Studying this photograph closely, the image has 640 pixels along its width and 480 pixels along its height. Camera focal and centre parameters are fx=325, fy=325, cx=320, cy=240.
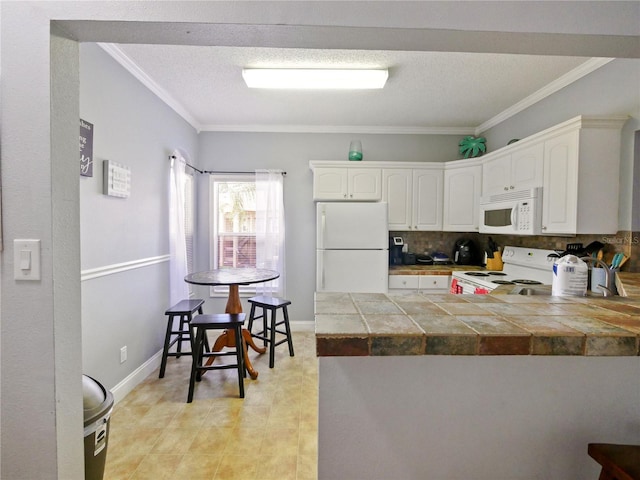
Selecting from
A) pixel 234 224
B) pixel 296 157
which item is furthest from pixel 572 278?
pixel 234 224

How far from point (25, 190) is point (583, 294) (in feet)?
7.27

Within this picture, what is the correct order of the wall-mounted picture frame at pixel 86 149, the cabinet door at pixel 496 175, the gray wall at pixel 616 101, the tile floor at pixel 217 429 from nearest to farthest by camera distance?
the tile floor at pixel 217 429 < the wall-mounted picture frame at pixel 86 149 < the gray wall at pixel 616 101 < the cabinet door at pixel 496 175

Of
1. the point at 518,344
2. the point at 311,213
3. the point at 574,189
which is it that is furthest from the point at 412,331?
the point at 311,213

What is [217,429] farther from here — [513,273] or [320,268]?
[513,273]

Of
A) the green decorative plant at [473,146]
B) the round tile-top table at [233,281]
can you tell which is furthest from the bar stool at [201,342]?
the green decorative plant at [473,146]

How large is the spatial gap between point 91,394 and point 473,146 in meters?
3.94

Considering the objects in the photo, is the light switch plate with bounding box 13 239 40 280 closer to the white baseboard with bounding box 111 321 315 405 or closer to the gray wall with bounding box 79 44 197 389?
the gray wall with bounding box 79 44 197 389

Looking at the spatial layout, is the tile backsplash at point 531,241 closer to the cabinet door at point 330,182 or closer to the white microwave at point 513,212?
the white microwave at point 513,212

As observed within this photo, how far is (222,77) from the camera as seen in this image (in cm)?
263

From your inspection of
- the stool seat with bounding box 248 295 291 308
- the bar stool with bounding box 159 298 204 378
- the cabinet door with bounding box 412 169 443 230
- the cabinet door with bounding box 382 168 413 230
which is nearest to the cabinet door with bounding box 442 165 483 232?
the cabinet door with bounding box 412 169 443 230

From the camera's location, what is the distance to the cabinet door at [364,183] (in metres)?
3.61

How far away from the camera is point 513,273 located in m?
3.13

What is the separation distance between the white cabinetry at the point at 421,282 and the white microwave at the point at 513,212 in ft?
2.19

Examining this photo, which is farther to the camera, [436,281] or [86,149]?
[436,281]
